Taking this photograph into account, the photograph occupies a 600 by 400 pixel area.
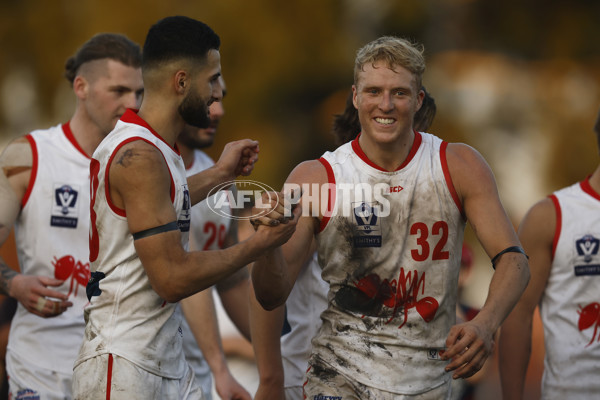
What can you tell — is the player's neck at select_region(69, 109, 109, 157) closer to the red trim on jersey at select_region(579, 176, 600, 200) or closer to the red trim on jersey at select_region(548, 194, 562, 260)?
the red trim on jersey at select_region(548, 194, 562, 260)

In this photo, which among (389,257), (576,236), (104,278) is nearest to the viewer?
(104,278)

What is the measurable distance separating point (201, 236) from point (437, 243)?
214 cm

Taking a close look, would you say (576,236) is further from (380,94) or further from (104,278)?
(104,278)

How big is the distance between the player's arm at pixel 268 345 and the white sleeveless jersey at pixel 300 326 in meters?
0.67

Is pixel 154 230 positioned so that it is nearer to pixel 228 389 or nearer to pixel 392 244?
pixel 392 244

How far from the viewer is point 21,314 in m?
5.40

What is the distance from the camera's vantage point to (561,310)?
5.33 m

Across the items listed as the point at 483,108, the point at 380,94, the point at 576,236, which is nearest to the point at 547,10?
Answer: the point at 483,108

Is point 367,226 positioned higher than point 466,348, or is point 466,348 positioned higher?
point 367,226

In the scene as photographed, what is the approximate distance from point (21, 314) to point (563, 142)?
10623 mm

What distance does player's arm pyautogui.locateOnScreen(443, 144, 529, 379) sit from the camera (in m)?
3.62

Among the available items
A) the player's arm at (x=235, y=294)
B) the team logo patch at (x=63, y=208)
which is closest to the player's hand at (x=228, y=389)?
the player's arm at (x=235, y=294)

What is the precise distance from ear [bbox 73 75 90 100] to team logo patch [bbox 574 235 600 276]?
10.1 feet

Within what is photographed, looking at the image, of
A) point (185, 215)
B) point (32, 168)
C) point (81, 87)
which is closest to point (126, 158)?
point (185, 215)
